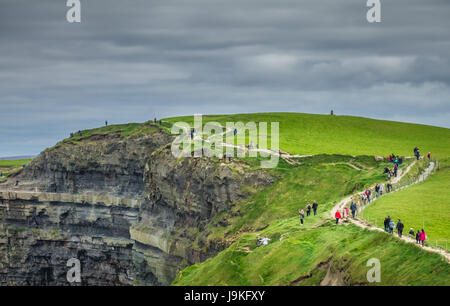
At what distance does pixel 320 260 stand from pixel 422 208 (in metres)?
13.6

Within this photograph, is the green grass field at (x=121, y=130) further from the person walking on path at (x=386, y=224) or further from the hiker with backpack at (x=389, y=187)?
the person walking on path at (x=386, y=224)

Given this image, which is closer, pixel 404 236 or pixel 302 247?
pixel 404 236

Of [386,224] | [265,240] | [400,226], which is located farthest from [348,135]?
[400,226]

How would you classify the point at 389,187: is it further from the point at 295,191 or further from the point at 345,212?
the point at 295,191

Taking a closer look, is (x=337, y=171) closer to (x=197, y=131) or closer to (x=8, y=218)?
(x=197, y=131)

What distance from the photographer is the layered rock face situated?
322 ft

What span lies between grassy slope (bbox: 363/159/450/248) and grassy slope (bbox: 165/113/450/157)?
31166 mm

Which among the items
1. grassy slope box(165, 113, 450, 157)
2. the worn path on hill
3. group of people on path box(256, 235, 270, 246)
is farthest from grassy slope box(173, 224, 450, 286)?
grassy slope box(165, 113, 450, 157)

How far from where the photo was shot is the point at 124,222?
120m

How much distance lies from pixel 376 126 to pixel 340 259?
96.2 m

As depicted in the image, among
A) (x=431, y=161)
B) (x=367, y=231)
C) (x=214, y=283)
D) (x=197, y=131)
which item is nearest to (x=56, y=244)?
(x=197, y=131)

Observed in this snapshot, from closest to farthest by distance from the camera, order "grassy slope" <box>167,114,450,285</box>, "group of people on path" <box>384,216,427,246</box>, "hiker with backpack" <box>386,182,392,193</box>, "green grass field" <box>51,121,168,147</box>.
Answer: "grassy slope" <box>167,114,450,285</box>, "group of people on path" <box>384,216,427,246</box>, "hiker with backpack" <box>386,182,392,193</box>, "green grass field" <box>51,121,168,147</box>

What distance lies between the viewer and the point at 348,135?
114 metres

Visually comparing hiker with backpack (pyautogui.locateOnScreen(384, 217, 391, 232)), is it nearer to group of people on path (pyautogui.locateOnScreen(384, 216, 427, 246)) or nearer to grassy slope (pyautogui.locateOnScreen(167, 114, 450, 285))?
group of people on path (pyautogui.locateOnScreen(384, 216, 427, 246))
